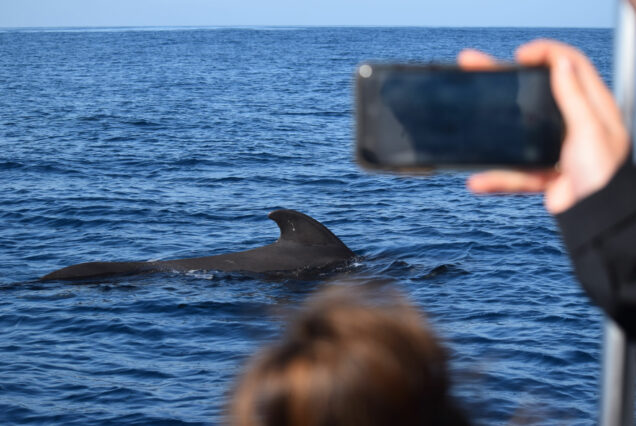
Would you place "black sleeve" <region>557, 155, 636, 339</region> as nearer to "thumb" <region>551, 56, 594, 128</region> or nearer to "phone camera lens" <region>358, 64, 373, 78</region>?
"thumb" <region>551, 56, 594, 128</region>

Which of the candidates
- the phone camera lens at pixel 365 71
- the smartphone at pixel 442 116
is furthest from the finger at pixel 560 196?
the phone camera lens at pixel 365 71

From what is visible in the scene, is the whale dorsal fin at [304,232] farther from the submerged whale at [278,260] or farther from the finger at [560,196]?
the finger at [560,196]

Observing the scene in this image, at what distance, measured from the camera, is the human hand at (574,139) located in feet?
4.53

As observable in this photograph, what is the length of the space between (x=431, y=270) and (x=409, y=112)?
10024 mm

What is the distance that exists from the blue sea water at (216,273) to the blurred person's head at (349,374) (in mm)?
98

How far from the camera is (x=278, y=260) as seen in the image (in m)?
11.0

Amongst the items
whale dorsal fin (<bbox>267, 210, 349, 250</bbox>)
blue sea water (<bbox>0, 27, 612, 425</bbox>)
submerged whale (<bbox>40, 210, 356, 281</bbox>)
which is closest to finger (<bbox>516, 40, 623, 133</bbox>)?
blue sea water (<bbox>0, 27, 612, 425</bbox>)

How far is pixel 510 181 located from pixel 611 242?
0.27m

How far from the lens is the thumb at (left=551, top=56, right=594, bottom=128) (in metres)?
1.45

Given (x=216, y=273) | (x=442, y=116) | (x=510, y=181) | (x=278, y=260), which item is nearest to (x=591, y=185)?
(x=510, y=181)

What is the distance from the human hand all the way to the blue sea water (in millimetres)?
251

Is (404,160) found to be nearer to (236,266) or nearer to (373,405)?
(373,405)

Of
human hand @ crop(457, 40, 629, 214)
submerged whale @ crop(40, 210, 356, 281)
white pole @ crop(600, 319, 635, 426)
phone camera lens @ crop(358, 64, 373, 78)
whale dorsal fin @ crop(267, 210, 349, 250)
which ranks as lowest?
submerged whale @ crop(40, 210, 356, 281)

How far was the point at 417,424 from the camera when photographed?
1.19 m
